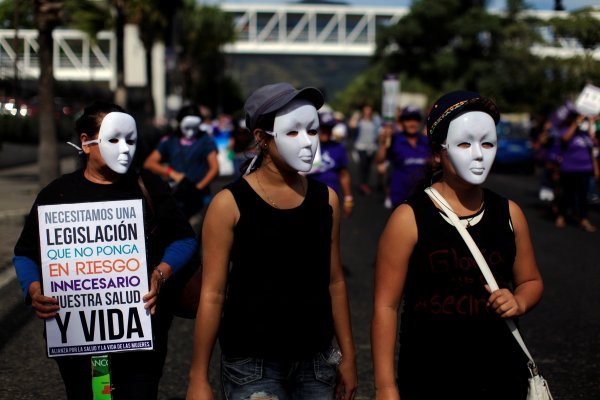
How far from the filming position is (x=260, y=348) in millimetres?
3336

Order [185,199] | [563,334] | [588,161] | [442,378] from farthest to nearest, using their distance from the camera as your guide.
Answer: [588,161]
[185,199]
[563,334]
[442,378]

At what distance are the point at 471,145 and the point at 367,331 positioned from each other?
445 centimetres

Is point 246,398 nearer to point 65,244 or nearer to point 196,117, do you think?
point 65,244

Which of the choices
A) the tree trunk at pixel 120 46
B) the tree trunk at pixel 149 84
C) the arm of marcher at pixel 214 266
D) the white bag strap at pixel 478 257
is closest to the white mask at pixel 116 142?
the arm of marcher at pixel 214 266

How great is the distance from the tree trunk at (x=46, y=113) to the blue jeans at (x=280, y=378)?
525 inches

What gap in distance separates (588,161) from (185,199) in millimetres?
7681

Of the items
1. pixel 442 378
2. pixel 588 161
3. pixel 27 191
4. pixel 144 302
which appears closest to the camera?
pixel 442 378

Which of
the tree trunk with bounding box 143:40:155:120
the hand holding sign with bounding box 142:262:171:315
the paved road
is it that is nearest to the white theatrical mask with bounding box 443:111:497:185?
the hand holding sign with bounding box 142:262:171:315

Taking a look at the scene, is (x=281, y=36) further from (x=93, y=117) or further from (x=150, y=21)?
(x=93, y=117)

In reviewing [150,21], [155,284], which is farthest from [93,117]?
[150,21]

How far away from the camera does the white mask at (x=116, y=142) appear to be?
3.88 metres

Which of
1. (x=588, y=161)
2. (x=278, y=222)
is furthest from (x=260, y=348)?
(x=588, y=161)

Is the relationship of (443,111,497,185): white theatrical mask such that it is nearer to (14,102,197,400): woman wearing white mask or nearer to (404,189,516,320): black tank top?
(404,189,516,320): black tank top

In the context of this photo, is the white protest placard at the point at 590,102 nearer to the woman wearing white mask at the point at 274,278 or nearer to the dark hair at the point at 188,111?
the dark hair at the point at 188,111
